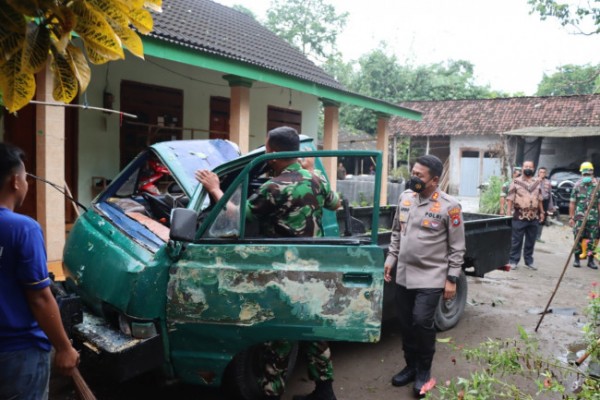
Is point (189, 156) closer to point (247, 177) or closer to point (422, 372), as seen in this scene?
point (247, 177)

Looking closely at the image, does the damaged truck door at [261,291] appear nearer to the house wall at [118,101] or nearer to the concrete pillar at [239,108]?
the house wall at [118,101]

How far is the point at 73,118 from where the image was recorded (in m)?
7.98

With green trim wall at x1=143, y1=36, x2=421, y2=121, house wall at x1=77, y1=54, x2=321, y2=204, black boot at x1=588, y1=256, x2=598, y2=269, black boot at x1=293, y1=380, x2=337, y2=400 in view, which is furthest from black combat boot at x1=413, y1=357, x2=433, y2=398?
black boot at x1=588, y1=256, x2=598, y2=269

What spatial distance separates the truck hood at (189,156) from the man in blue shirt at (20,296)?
1722 millimetres

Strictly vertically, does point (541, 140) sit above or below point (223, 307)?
above

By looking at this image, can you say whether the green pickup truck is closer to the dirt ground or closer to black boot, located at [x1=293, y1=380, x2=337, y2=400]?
black boot, located at [x1=293, y1=380, x2=337, y2=400]

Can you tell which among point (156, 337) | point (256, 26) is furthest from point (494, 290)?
point (256, 26)

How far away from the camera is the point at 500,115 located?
75.7 ft

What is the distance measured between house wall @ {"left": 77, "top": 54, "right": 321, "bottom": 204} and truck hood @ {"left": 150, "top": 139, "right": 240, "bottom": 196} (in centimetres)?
363

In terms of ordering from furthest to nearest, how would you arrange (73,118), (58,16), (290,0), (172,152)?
(290,0) → (73,118) → (172,152) → (58,16)

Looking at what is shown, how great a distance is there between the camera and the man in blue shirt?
1964 millimetres

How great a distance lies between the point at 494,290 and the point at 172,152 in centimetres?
506

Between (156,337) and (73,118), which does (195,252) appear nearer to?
(156,337)

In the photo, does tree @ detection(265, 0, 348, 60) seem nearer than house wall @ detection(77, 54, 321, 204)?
No
